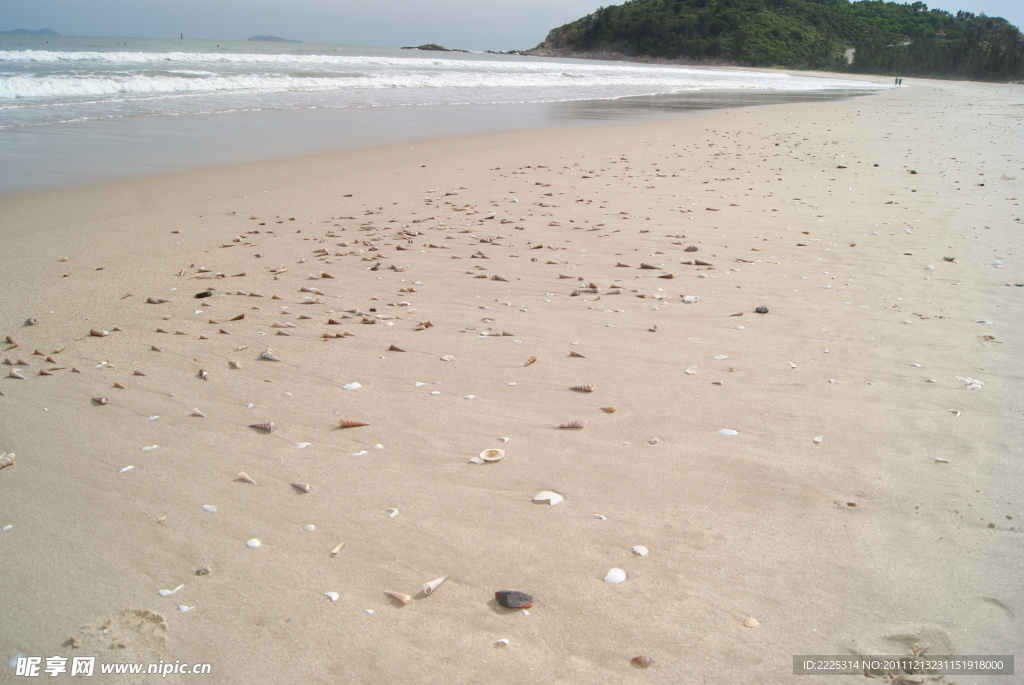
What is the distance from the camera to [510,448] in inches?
116

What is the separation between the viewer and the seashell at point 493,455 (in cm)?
285

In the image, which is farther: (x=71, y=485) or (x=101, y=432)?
(x=101, y=432)

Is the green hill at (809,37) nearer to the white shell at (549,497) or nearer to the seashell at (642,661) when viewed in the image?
the white shell at (549,497)

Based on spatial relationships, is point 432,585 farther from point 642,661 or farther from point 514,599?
point 642,661

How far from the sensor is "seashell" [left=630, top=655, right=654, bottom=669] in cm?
187

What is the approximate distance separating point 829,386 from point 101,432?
11.3ft

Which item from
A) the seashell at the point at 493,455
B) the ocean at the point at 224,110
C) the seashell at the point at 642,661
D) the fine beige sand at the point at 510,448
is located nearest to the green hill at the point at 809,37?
the ocean at the point at 224,110

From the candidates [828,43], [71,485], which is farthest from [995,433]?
[828,43]

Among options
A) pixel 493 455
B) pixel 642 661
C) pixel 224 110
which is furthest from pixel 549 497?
pixel 224 110

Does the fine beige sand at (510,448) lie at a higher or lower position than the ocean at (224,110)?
lower

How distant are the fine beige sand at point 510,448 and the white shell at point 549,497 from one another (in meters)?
0.03

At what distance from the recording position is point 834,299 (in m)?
4.75

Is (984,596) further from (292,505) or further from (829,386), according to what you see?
(292,505)

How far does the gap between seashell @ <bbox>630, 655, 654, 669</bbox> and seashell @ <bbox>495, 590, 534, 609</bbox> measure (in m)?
0.34
